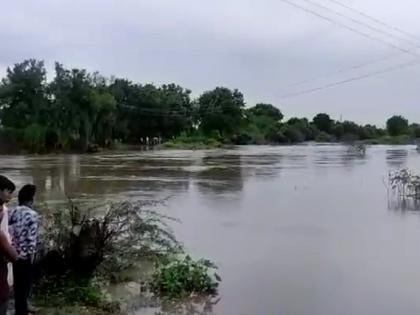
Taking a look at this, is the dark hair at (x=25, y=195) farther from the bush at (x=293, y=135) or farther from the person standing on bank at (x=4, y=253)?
the bush at (x=293, y=135)

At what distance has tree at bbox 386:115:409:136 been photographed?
341 feet

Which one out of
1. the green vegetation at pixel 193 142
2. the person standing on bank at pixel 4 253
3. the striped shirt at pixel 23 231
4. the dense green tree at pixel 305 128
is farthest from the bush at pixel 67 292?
the dense green tree at pixel 305 128

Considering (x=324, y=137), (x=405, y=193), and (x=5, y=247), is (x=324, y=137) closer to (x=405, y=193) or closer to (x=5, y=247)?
(x=405, y=193)

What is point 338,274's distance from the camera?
8.84 metres

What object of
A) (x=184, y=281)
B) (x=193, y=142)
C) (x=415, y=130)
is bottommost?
(x=184, y=281)

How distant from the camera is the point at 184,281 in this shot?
7.64m

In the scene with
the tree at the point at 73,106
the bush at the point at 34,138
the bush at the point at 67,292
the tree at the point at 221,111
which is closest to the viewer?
the bush at the point at 67,292

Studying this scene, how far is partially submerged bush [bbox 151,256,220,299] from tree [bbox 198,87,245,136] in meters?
86.3

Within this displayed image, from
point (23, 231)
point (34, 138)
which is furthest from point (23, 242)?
point (34, 138)

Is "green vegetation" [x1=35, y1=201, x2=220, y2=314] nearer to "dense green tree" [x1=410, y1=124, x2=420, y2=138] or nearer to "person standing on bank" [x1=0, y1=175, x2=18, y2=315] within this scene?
"person standing on bank" [x1=0, y1=175, x2=18, y2=315]

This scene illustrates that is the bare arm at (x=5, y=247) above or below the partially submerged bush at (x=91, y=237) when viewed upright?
above

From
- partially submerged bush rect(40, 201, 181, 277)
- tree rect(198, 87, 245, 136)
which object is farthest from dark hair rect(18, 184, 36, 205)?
tree rect(198, 87, 245, 136)

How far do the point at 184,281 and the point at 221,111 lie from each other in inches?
3459

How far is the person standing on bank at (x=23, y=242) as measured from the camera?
5.50 m
